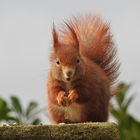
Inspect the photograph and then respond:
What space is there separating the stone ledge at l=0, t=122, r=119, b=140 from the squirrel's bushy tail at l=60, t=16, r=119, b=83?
5.76 ft

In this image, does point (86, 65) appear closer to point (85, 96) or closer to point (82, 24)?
point (85, 96)

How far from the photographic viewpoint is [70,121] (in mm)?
4398

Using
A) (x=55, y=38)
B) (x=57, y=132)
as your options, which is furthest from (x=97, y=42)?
(x=57, y=132)

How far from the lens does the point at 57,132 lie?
3021 millimetres

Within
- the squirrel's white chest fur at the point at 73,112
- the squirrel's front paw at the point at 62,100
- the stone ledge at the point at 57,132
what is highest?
the stone ledge at the point at 57,132

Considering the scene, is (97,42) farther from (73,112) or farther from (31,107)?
(31,107)

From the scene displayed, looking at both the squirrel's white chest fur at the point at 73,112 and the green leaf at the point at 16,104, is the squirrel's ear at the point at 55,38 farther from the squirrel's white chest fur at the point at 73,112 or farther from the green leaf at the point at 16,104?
the green leaf at the point at 16,104

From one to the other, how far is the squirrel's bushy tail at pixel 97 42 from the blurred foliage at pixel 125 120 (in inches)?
84.3

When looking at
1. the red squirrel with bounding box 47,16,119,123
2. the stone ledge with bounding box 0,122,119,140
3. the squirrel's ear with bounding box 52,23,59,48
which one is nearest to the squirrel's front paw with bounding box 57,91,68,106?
the red squirrel with bounding box 47,16,119,123

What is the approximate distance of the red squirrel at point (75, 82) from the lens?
4336 mm

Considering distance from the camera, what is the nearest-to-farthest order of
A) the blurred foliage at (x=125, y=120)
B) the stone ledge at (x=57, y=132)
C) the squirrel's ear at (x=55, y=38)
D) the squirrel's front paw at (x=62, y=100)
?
the stone ledge at (x=57, y=132) < the squirrel's front paw at (x=62, y=100) < the squirrel's ear at (x=55, y=38) < the blurred foliage at (x=125, y=120)

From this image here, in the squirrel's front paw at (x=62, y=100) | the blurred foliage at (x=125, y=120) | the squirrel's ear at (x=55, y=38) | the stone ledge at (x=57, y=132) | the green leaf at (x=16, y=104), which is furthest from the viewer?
the green leaf at (x=16, y=104)

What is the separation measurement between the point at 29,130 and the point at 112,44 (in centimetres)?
206

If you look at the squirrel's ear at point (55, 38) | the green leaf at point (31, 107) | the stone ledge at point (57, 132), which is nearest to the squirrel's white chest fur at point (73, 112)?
the squirrel's ear at point (55, 38)
